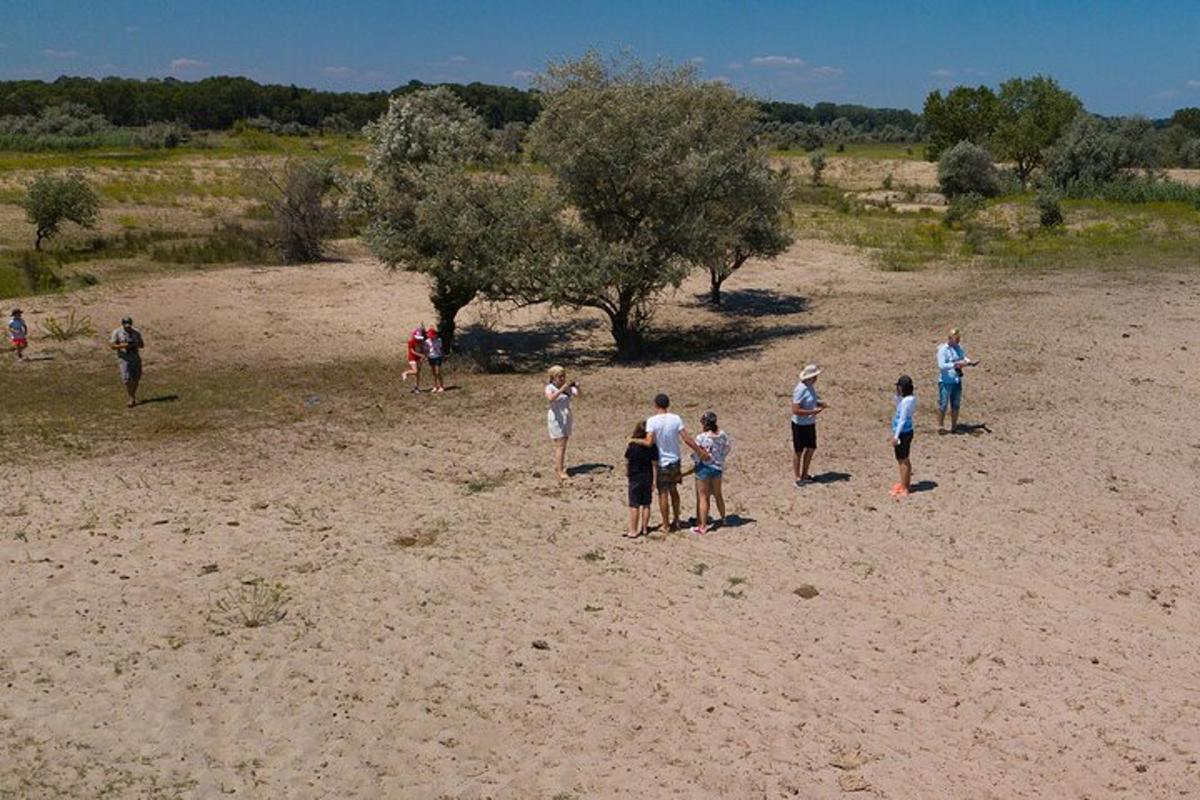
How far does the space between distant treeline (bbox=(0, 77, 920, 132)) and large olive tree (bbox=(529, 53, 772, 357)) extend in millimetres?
73824

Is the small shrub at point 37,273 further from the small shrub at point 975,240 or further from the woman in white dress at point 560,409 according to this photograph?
the small shrub at point 975,240

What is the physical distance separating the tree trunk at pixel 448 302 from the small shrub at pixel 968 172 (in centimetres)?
3872

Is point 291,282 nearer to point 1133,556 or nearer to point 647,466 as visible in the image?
point 647,466

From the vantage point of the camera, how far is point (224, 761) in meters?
7.65

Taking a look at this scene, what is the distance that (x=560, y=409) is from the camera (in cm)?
1347

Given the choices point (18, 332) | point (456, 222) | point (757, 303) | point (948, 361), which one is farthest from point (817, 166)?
point (948, 361)

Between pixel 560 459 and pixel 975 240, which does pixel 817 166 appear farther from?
pixel 560 459

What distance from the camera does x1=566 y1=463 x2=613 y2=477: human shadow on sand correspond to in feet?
46.1

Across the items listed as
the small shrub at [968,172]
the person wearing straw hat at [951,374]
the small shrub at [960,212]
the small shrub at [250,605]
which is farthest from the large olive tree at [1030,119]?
the small shrub at [250,605]

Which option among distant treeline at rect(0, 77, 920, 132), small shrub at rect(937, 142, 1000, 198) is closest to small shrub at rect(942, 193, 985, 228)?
small shrub at rect(937, 142, 1000, 198)

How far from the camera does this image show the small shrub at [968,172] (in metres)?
54.0

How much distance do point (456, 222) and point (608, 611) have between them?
13.0m

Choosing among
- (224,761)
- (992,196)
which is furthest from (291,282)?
(992,196)

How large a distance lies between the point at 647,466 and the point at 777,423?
5.24m
